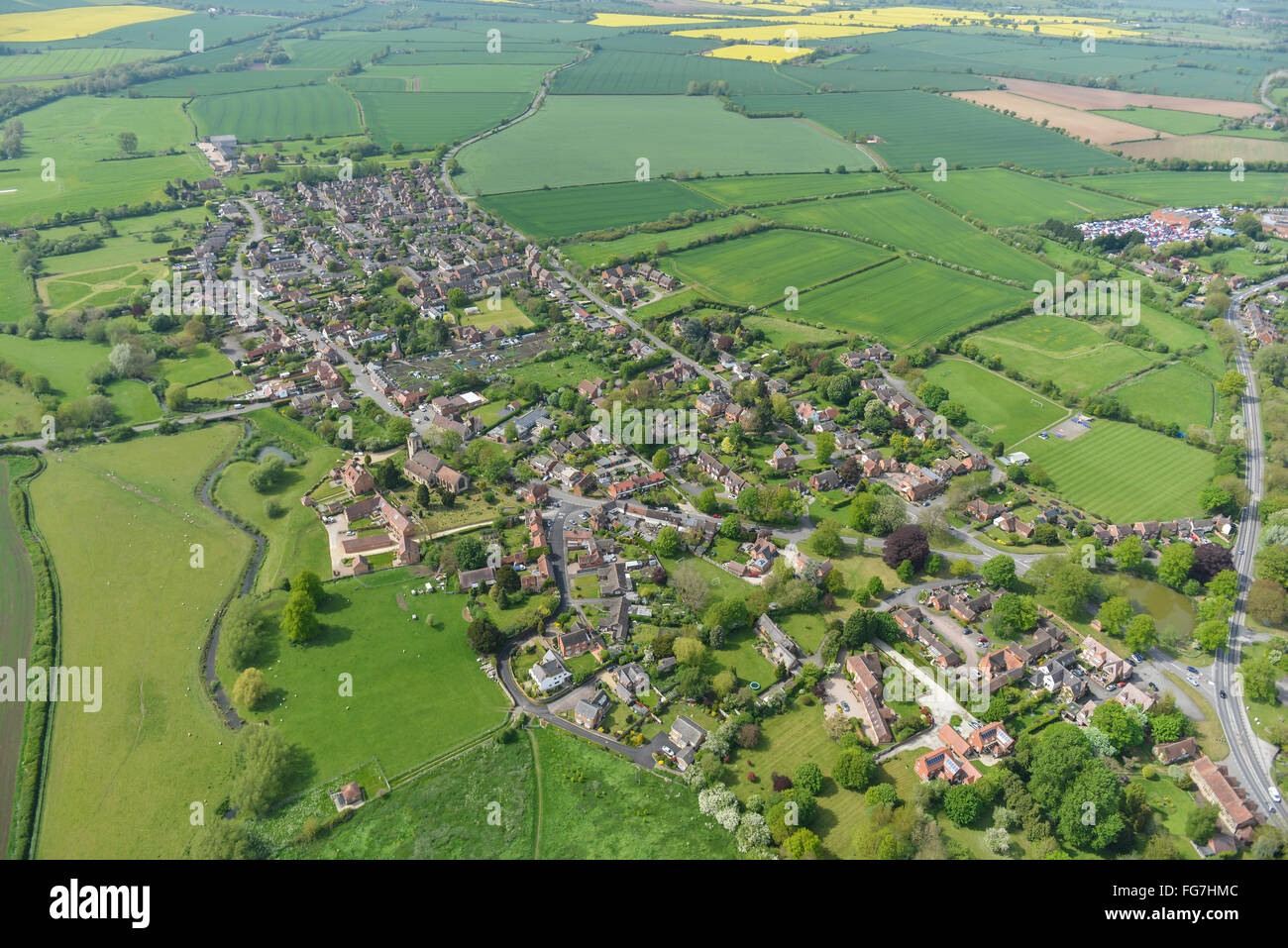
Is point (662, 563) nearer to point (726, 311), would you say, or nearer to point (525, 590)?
point (525, 590)

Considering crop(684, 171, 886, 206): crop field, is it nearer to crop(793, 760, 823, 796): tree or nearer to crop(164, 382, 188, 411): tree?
crop(164, 382, 188, 411): tree

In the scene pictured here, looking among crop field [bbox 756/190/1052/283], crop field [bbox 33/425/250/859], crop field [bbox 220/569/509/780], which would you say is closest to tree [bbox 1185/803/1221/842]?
crop field [bbox 220/569/509/780]

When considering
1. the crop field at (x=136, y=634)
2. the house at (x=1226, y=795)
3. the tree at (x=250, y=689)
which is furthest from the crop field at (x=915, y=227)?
the tree at (x=250, y=689)

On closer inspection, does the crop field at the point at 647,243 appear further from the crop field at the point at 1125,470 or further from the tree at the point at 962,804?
the tree at the point at 962,804

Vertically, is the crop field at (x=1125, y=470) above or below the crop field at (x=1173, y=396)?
below

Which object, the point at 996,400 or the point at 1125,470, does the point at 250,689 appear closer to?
the point at 996,400

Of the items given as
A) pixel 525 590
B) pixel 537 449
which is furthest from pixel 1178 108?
pixel 525 590
